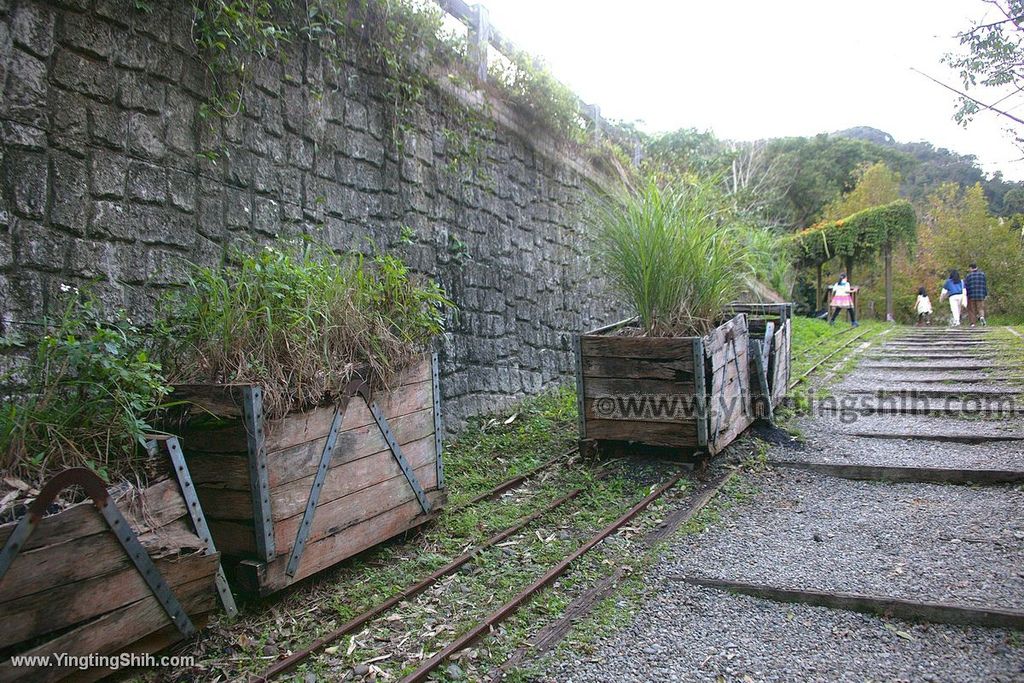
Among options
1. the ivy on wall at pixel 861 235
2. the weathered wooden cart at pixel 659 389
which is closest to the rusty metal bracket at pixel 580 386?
the weathered wooden cart at pixel 659 389

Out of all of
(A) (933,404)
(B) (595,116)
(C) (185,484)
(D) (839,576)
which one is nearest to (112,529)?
(C) (185,484)

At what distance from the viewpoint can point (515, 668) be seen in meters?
2.46

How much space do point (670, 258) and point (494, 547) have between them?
8.25 feet

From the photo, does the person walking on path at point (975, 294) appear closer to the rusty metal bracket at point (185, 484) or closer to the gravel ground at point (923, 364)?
the gravel ground at point (923, 364)

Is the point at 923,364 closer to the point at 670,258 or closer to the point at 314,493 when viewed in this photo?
the point at 670,258

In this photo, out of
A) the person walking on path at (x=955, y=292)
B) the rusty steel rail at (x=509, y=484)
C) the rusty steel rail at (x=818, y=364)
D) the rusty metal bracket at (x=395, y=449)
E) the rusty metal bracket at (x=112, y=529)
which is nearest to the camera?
the rusty metal bracket at (x=112, y=529)

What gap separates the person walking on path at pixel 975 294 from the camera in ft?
47.9

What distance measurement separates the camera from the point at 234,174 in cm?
386

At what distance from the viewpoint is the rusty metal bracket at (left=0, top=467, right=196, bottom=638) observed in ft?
6.34

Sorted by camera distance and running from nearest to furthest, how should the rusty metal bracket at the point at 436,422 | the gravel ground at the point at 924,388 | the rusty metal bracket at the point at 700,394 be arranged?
the rusty metal bracket at the point at 436,422 → the rusty metal bracket at the point at 700,394 → the gravel ground at the point at 924,388

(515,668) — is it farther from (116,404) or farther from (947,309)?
(947,309)

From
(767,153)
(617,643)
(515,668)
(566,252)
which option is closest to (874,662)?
(617,643)

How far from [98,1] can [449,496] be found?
3.27 meters

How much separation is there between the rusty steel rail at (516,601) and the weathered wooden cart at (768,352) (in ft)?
6.23
